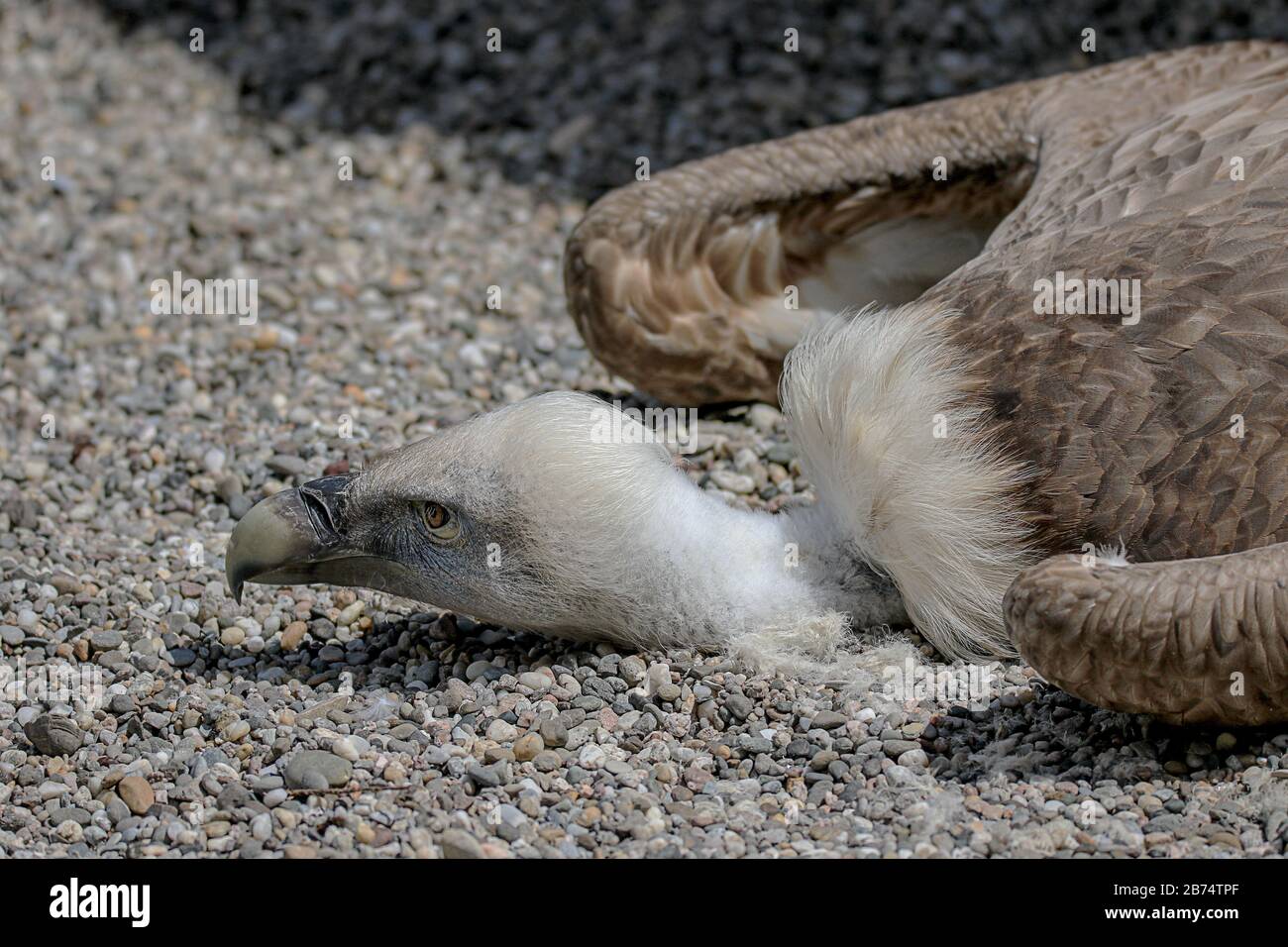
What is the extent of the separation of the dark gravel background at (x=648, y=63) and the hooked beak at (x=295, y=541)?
384 centimetres

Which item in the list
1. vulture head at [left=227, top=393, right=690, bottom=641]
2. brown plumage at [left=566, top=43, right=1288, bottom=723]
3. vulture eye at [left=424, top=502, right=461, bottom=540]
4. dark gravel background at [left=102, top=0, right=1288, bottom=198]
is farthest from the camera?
dark gravel background at [left=102, top=0, right=1288, bottom=198]

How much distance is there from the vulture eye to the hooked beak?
0.81 ft

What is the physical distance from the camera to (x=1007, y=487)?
4535 millimetres

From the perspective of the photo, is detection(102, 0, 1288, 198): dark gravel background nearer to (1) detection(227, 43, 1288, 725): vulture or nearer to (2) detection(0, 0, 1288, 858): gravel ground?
(2) detection(0, 0, 1288, 858): gravel ground

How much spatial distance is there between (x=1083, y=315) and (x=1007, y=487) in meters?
0.53

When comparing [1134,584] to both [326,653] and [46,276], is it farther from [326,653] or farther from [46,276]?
[46,276]

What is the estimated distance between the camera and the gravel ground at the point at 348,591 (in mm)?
4230

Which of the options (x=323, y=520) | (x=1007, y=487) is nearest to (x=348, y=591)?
(x=323, y=520)

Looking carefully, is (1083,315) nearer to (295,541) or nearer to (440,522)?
(440,522)

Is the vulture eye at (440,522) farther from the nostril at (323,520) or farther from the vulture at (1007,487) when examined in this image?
the nostril at (323,520)

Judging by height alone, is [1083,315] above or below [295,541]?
above

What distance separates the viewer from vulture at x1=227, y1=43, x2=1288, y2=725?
13.4 feet

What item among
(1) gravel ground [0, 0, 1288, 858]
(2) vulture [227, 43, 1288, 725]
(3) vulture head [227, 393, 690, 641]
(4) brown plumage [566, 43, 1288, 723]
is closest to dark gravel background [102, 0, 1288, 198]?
(1) gravel ground [0, 0, 1288, 858]

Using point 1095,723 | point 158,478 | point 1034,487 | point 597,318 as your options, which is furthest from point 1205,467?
point 158,478
